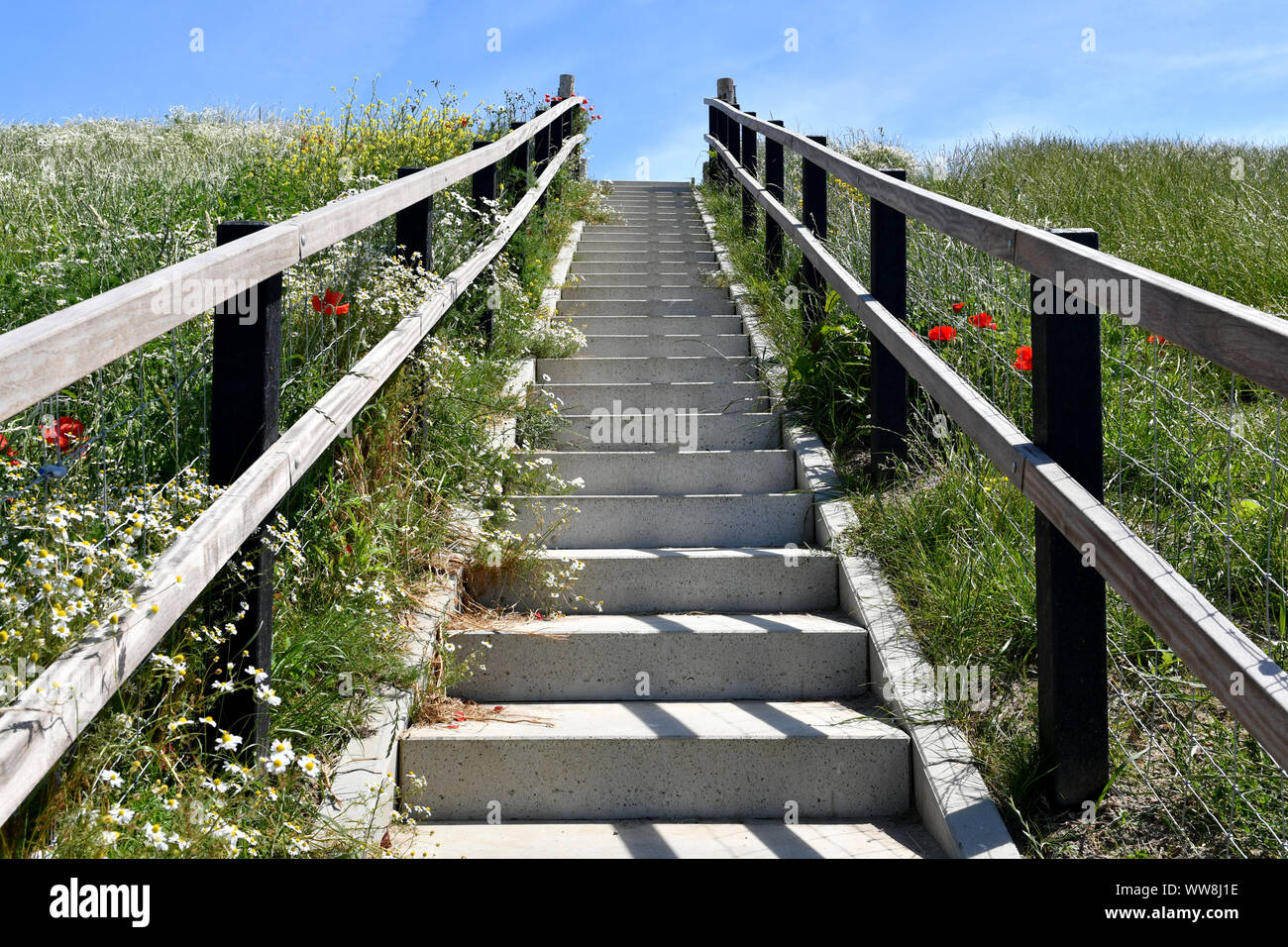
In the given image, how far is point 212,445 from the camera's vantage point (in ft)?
8.73

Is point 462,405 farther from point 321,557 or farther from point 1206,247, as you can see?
point 1206,247

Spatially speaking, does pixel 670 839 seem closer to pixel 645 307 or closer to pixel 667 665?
pixel 667 665

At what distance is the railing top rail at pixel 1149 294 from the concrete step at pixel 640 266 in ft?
18.1

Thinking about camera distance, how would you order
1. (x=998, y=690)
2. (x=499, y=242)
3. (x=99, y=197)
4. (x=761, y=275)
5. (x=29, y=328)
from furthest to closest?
(x=761, y=275) < (x=99, y=197) < (x=499, y=242) < (x=998, y=690) < (x=29, y=328)

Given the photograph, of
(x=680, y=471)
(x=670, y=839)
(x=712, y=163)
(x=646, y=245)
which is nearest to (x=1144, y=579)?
(x=670, y=839)

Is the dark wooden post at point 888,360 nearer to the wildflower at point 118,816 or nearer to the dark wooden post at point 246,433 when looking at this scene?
the dark wooden post at point 246,433

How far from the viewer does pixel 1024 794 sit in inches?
115

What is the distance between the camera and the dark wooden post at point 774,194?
8.21 meters

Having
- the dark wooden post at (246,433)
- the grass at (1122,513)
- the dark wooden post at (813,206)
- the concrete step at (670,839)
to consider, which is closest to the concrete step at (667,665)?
the grass at (1122,513)

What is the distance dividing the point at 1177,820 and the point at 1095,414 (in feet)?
3.38

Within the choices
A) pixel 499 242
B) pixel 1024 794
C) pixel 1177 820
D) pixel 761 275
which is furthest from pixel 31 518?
pixel 761 275

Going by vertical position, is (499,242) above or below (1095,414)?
above

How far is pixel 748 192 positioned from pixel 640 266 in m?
1.38
